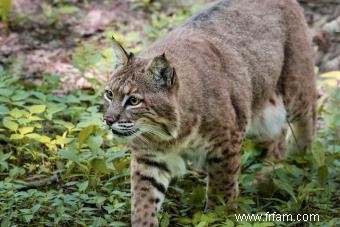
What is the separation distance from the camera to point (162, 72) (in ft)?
18.0

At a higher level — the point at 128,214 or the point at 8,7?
the point at 8,7

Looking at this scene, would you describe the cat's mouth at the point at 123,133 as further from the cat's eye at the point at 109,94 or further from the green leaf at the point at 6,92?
the green leaf at the point at 6,92

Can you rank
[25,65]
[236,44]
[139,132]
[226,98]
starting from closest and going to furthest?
[139,132] < [226,98] < [236,44] < [25,65]

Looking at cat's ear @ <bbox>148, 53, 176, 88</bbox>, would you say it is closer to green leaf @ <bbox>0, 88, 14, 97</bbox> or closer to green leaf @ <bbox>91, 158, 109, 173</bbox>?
green leaf @ <bbox>91, 158, 109, 173</bbox>

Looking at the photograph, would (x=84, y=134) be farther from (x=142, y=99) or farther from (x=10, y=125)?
(x=142, y=99)

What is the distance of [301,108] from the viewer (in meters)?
7.34

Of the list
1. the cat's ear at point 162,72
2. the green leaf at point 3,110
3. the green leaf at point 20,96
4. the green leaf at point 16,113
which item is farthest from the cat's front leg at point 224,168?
the green leaf at point 20,96

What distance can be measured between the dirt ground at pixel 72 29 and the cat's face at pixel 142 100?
3084 millimetres

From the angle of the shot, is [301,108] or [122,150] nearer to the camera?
[122,150]

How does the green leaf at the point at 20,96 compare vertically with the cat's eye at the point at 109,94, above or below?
below

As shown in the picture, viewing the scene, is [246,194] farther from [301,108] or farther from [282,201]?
[301,108]

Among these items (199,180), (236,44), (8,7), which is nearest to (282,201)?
(199,180)

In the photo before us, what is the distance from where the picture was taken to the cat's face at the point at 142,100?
538 cm

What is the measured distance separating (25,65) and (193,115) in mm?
3796
